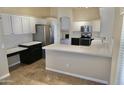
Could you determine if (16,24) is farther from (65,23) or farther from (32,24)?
(65,23)

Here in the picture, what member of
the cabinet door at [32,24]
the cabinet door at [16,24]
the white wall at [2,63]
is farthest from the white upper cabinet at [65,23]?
the white wall at [2,63]

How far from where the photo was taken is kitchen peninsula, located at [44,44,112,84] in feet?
9.66

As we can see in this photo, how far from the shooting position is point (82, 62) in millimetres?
3258

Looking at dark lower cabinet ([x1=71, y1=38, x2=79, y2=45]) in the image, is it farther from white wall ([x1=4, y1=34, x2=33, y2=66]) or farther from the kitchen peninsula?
the kitchen peninsula

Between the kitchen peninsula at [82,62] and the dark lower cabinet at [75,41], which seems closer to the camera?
the kitchen peninsula at [82,62]

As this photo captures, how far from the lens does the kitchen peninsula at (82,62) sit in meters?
2.94

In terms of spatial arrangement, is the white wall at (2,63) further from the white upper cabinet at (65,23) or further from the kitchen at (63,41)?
the white upper cabinet at (65,23)

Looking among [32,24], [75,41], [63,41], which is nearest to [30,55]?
[32,24]

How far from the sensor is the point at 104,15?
2.59 meters

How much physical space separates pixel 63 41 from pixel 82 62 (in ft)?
12.0

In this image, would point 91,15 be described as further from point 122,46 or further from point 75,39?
point 122,46

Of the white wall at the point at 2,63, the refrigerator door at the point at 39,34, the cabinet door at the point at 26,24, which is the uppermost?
the cabinet door at the point at 26,24
